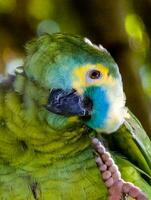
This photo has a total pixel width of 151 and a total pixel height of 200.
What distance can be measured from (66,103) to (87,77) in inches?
4.7

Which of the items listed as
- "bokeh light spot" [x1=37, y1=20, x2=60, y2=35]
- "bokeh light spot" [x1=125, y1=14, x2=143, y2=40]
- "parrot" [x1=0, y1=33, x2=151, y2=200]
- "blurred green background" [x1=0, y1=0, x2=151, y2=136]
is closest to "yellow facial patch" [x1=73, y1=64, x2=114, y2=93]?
"parrot" [x1=0, y1=33, x2=151, y2=200]

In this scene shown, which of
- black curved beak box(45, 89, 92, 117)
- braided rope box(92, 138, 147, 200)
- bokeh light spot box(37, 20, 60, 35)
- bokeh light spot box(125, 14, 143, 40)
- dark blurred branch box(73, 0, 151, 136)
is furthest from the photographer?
bokeh light spot box(37, 20, 60, 35)

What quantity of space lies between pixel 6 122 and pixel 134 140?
49 centimetres

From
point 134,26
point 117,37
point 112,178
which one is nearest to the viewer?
point 112,178

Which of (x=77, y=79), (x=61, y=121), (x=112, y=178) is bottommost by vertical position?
(x=112, y=178)

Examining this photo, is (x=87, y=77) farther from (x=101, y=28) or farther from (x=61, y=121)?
(x=101, y=28)

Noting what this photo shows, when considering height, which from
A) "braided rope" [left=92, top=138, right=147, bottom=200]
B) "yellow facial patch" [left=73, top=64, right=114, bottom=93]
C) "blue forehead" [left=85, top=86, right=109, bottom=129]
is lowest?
"braided rope" [left=92, top=138, right=147, bottom=200]

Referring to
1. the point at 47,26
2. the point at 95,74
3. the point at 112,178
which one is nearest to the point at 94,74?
the point at 95,74

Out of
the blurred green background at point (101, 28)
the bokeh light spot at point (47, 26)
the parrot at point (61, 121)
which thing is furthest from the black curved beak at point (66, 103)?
the bokeh light spot at point (47, 26)

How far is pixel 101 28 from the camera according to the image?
3.00 meters

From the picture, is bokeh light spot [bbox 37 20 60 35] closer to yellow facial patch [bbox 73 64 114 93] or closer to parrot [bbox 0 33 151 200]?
parrot [bbox 0 33 151 200]

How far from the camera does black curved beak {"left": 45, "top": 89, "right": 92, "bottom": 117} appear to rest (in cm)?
196

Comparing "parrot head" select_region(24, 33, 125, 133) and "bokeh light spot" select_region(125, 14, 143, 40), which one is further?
"bokeh light spot" select_region(125, 14, 143, 40)

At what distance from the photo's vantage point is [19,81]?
2105mm
